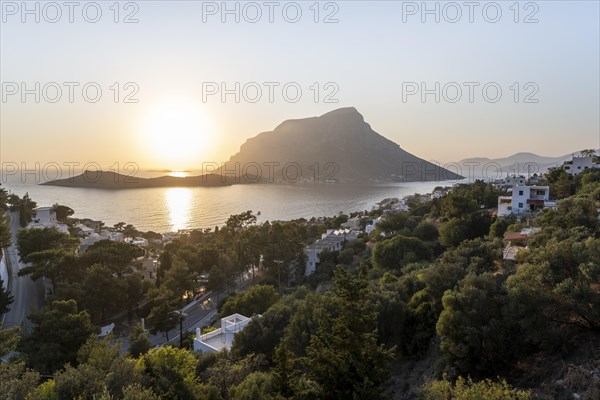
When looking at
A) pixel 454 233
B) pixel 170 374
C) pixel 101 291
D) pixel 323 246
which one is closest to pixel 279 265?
pixel 323 246

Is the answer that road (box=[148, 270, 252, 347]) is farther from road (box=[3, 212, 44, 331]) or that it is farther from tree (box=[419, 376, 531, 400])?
tree (box=[419, 376, 531, 400])

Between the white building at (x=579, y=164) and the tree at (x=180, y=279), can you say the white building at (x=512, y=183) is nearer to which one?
the white building at (x=579, y=164)

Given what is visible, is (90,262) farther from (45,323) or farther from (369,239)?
(369,239)

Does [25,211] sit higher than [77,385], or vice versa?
[25,211]

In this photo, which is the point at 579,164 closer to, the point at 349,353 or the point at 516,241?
the point at 516,241

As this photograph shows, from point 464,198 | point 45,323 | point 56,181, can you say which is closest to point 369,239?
point 464,198

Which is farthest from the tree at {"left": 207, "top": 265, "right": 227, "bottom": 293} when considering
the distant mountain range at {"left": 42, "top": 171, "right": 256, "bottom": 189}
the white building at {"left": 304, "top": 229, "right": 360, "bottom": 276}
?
the distant mountain range at {"left": 42, "top": 171, "right": 256, "bottom": 189}
